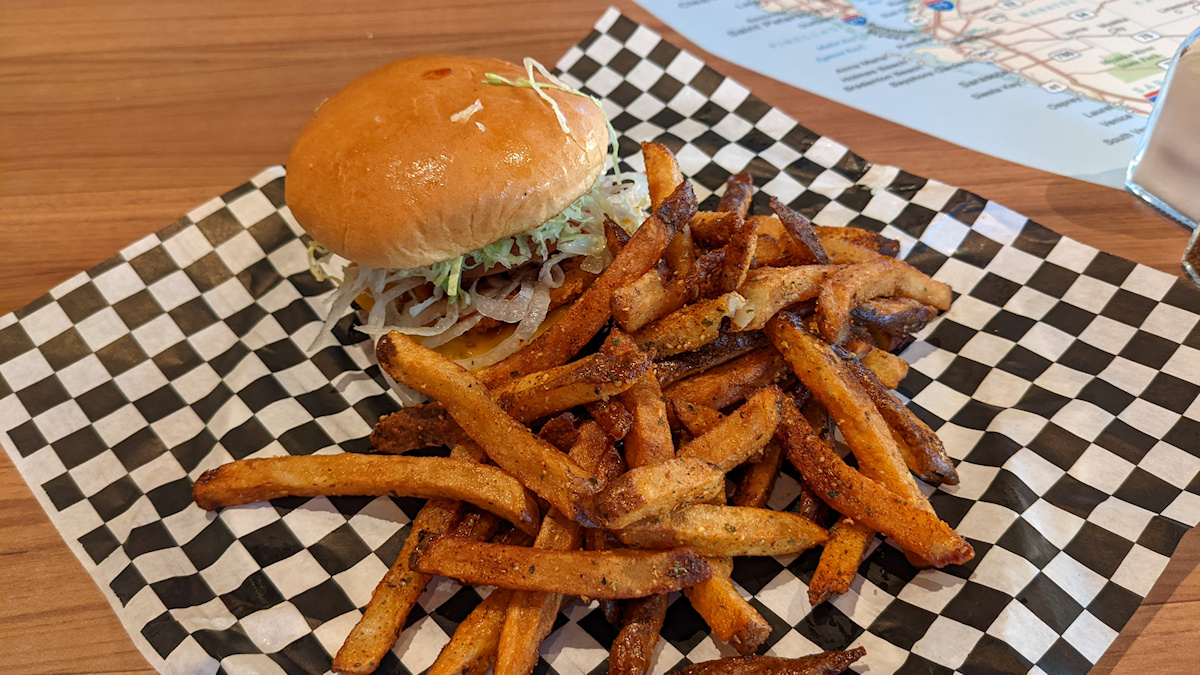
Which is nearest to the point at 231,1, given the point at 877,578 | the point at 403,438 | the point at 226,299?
the point at 226,299

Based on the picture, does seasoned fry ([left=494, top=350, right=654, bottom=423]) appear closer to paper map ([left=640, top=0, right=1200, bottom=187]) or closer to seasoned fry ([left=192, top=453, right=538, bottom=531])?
seasoned fry ([left=192, top=453, right=538, bottom=531])

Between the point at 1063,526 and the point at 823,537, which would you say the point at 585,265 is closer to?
the point at 823,537

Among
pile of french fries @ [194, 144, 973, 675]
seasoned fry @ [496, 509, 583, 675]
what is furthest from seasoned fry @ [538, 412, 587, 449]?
seasoned fry @ [496, 509, 583, 675]

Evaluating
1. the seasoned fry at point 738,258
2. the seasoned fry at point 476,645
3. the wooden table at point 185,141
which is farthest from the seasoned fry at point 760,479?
the wooden table at point 185,141

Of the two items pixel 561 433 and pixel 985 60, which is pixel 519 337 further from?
pixel 985 60

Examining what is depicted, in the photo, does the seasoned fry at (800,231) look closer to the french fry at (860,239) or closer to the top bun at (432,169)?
the french fry at (860,239)

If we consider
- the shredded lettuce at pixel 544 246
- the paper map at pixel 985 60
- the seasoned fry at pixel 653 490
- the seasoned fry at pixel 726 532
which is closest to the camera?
the seasoned fry at pixel 653 490
